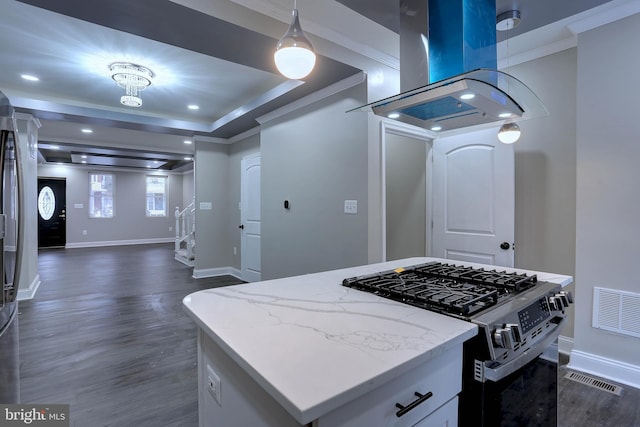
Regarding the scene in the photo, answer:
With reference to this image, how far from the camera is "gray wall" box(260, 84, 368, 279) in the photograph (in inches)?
116

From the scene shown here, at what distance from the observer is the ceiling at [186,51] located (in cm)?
205

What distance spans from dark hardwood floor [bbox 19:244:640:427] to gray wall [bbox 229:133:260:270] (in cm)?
93

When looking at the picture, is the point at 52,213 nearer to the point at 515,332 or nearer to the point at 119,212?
the point at 119,212

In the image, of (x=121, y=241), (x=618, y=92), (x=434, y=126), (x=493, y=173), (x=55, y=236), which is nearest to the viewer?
(x=434, y=126)

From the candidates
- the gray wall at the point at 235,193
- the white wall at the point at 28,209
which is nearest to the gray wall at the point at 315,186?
the gray wall at the point at 235,193

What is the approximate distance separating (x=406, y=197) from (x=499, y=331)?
3135 millimetres

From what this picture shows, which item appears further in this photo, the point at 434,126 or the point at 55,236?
the point at 55,236

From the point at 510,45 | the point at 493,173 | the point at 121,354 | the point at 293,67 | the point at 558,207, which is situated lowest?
the point at 121,354

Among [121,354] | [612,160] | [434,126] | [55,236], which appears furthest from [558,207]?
[55,236]

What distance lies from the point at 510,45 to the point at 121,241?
11287 millimetres

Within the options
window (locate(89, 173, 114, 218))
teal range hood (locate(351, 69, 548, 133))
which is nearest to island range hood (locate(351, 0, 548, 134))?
teal range hood (locate(351, 69, 548, 133))

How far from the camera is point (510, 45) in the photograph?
2.84m

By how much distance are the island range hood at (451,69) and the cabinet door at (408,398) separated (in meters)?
1.02

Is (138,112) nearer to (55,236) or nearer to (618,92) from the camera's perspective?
(618,92)
